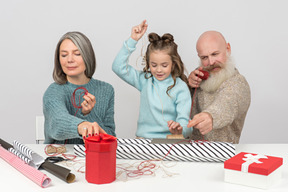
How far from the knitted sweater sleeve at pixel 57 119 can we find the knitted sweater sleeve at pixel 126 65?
0.86ft

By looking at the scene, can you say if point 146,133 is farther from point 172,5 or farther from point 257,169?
point 172,5

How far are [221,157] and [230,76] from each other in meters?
0.47

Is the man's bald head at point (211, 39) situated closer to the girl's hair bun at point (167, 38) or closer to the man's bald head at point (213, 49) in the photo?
the man's bald head at point (213, 49)

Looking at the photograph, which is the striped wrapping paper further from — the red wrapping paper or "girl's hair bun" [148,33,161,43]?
"girl's hair bun" [148,33,161,43]

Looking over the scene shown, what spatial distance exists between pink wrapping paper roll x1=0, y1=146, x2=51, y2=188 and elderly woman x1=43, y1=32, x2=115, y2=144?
0.63ft

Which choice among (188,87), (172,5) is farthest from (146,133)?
(172,5)

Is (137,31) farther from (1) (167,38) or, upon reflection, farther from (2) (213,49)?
(2) (213,49)

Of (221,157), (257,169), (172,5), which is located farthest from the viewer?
(172,5)

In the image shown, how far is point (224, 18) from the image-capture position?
8.25ft

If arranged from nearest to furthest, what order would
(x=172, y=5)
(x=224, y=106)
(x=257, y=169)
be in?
1. (x=257, y=169)
2. (x=224, y=106)
3. (x=172, y=5)

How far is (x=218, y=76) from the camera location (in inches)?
68.3

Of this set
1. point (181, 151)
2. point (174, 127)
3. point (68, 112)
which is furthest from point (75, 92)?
point (181, 151)

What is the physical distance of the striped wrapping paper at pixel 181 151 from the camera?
1.40m

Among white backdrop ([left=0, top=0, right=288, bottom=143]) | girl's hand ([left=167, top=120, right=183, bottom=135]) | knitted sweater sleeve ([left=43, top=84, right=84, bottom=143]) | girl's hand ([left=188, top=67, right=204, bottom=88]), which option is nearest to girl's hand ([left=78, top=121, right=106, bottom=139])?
knitted sweater sleeve ([left=43, top=84, right=84, bottom=143])
